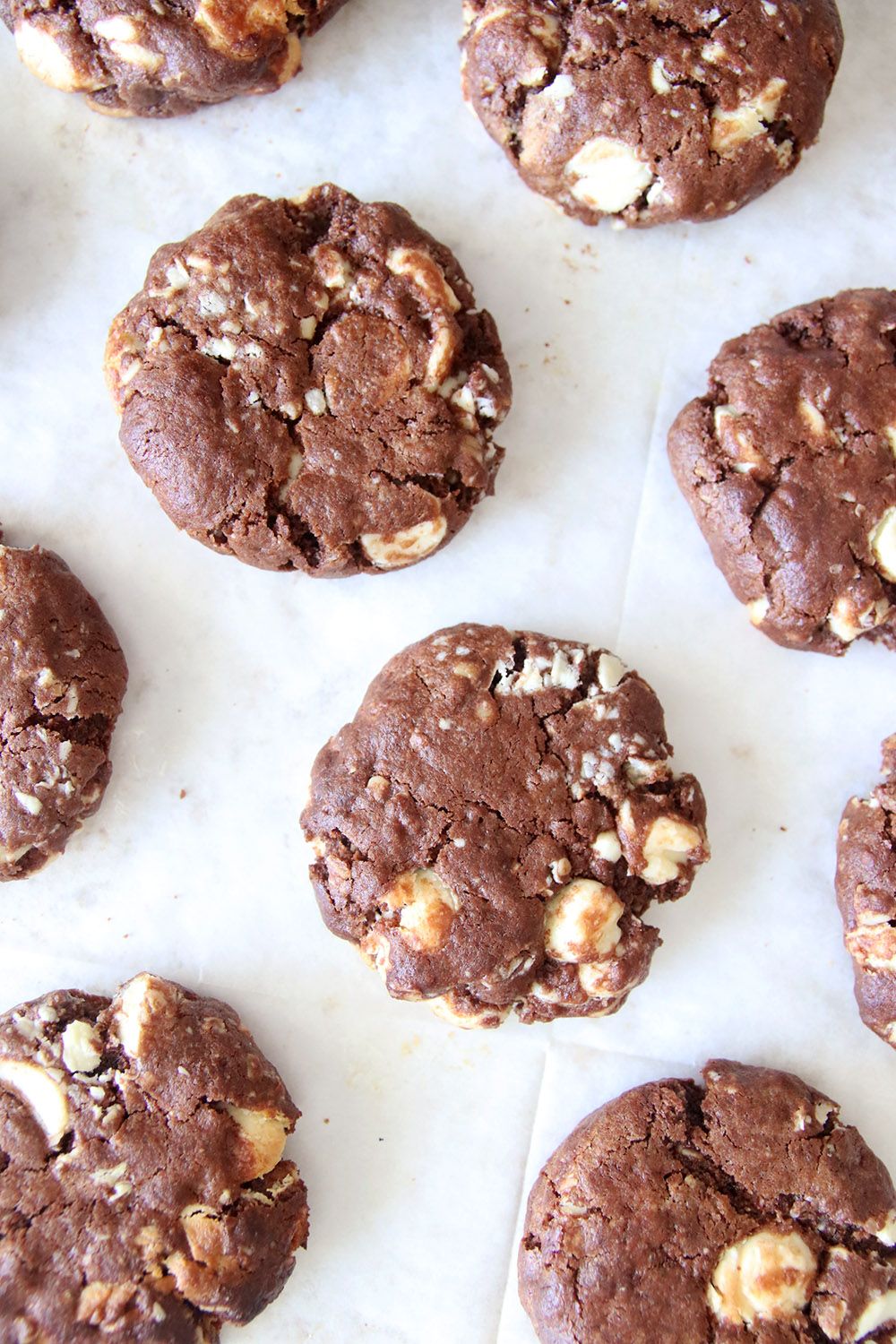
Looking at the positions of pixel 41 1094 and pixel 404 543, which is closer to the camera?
pixel 41 1094

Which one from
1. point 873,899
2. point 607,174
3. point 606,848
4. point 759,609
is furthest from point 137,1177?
point 607,174

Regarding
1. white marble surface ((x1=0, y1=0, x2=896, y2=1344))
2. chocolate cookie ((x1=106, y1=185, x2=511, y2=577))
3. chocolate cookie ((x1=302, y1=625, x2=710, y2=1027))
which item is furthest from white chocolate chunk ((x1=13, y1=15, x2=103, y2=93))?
chocolate cookie ((x1=302, y1=625, x2=710, y2=1027))

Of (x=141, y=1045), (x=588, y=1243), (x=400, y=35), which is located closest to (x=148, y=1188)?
(x=141, y=1045)

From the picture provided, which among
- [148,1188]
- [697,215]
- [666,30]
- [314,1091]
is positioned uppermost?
[666,30]

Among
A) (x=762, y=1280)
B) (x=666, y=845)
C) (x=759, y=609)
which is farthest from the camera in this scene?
(x=759, y=609)

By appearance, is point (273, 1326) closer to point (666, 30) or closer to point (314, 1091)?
point (314, 1091)

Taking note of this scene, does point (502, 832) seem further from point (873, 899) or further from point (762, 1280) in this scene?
point (762, 1280)

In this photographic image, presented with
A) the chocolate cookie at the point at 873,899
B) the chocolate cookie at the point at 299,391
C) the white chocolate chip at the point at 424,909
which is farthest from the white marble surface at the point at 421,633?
the white chocolate chip at the point at 424,909

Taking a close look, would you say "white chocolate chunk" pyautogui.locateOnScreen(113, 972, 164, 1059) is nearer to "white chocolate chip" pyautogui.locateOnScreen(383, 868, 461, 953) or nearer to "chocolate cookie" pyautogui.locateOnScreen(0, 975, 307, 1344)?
"chocolate cookie" pyautogui.locateOnScreen(0, 975, 307, 1344)
